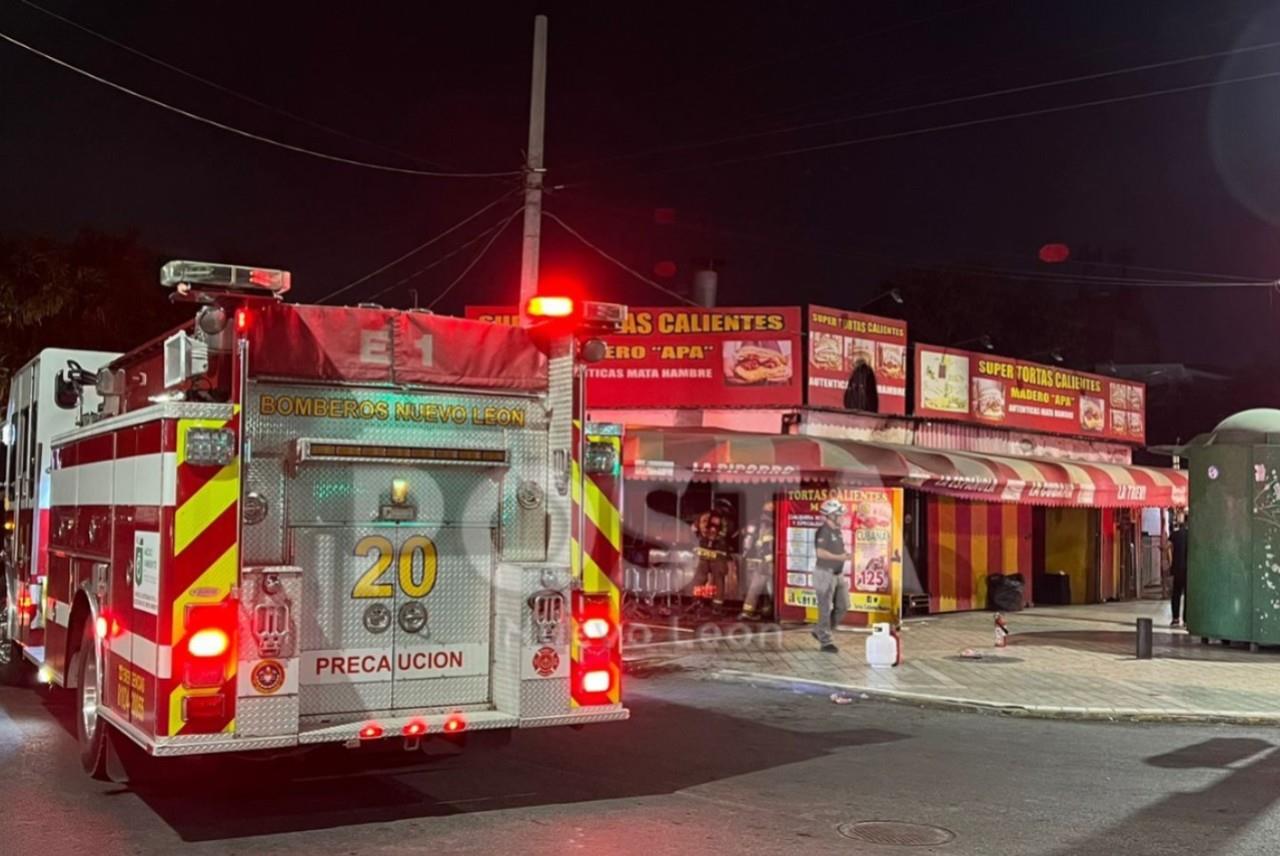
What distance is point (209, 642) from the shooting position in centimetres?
614

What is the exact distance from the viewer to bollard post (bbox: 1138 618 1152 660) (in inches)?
585

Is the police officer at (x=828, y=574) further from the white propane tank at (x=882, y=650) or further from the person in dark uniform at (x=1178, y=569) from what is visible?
the person in dark uniform at (x=1178, y=569)

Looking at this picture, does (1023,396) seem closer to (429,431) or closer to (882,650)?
(882,650)

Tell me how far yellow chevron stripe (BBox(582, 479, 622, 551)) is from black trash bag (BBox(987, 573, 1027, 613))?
15.6 metres

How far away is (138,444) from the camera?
670 cm

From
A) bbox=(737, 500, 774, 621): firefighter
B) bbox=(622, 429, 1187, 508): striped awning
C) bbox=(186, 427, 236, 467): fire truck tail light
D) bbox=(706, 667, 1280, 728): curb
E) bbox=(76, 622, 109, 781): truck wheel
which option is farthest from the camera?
bbox=(737, 500, 774, 621): firefighter

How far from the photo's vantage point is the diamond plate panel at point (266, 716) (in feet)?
20.4

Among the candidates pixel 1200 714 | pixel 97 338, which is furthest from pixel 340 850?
pixel 97 338

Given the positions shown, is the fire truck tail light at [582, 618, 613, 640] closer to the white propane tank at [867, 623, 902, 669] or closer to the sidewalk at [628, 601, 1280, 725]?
the sidewalk at [628, 601, 1280, 725]

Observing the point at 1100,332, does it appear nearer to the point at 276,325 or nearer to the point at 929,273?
the point at 929,273

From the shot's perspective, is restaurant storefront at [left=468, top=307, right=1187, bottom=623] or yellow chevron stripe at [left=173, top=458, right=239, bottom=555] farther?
restaurant storefront at [left=468, top=307, right=1187, bottom=623]

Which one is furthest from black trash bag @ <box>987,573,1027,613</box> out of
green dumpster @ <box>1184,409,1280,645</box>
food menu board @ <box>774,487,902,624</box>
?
green dumpster @ <box>1184,409,1280,645</box>

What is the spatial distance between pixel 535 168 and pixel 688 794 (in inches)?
455

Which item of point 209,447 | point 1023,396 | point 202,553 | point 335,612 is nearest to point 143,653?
point 202,553
